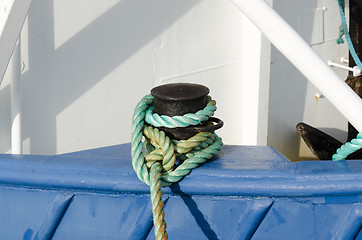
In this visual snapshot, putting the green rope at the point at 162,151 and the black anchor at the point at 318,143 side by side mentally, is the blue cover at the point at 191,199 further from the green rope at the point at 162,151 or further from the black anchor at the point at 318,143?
the black anchor at the point at 318,143

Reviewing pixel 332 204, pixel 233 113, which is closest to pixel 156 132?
pixel 332 204

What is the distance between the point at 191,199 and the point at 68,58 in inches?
37.7

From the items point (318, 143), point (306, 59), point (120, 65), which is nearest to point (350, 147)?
point (306, 59)

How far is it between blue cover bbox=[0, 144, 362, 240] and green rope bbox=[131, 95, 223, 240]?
5cm

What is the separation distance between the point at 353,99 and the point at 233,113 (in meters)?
1.29

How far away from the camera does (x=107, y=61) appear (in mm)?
2354

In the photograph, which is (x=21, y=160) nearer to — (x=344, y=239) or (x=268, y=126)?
(x=344, y=239)

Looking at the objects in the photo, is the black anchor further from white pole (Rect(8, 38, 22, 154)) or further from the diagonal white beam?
the diagonal white beam

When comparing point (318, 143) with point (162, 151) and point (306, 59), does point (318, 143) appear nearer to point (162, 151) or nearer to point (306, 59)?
point (306, 59)

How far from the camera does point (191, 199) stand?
1.63 m

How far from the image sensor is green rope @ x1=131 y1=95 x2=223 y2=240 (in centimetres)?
152

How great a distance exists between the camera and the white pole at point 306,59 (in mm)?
1669

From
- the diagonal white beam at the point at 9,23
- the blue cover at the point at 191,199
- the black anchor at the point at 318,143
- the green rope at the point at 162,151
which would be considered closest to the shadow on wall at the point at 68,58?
the diagonal white beam at the point at 9,23

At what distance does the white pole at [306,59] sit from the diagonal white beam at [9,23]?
0.77 m
